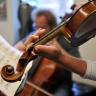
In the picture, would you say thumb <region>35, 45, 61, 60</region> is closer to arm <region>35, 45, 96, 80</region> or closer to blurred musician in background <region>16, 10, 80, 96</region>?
arm <region>35, 45, 96, 80</region>

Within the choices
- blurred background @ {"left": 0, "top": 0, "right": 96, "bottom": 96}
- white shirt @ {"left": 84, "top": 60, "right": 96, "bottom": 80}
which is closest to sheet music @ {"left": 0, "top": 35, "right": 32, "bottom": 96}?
white shirt @ {"left": 84, "top": 60, "right": 96, "bottom": 80}

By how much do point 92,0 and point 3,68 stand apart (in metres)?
0.31

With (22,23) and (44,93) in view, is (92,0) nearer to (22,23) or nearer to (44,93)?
(44,93)

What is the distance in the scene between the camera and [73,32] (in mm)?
739

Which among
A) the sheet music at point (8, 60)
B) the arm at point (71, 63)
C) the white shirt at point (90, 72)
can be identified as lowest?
the white shirt at point (90, 72)

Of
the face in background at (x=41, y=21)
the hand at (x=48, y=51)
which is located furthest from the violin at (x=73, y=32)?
the face in background at (x=41, y=21)

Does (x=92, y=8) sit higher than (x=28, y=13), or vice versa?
(x=92, y=8)

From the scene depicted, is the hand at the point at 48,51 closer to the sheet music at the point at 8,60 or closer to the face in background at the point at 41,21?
the sheet music at the point at 8,60

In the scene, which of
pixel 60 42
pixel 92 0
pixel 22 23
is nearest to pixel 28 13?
pixel 22 23

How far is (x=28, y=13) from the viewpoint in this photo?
278cm

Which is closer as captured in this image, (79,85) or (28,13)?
(79,85)

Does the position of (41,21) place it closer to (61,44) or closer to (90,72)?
(61,44)

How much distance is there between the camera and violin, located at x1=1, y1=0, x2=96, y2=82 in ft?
2.35

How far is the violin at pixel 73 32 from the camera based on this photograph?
0.72 m
